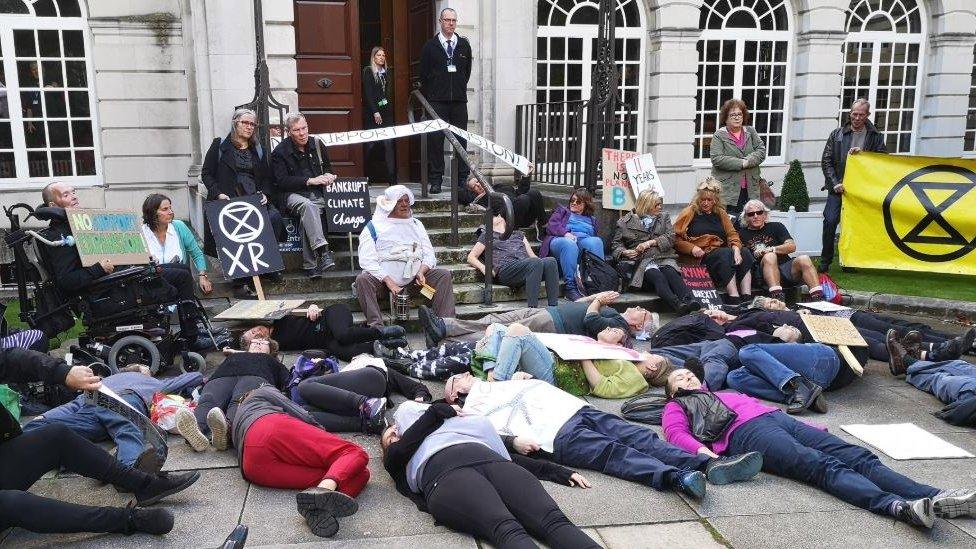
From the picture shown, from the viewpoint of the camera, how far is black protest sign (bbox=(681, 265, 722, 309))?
9.09 meters

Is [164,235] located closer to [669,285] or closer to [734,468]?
[669,285]

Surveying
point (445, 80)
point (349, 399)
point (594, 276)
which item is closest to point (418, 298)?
point (594, 276)

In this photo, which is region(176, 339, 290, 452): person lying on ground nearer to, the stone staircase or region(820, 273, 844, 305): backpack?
the stone staircase

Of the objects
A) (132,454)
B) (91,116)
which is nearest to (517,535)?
(132,454)

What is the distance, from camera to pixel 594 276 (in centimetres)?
910

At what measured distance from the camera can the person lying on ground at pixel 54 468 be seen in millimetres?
3910

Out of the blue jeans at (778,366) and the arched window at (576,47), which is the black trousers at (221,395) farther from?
the arched window at (576,47)

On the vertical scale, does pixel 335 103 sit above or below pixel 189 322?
above

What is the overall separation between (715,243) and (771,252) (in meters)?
0.64

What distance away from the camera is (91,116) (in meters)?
11.7

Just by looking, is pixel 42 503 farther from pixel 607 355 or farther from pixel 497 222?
pixel 497 222

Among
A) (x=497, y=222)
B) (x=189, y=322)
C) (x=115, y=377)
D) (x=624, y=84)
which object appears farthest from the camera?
(x=624, y=84)

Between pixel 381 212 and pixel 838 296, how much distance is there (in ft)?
17.3

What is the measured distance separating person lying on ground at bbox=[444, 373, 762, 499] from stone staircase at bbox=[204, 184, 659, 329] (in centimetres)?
309
